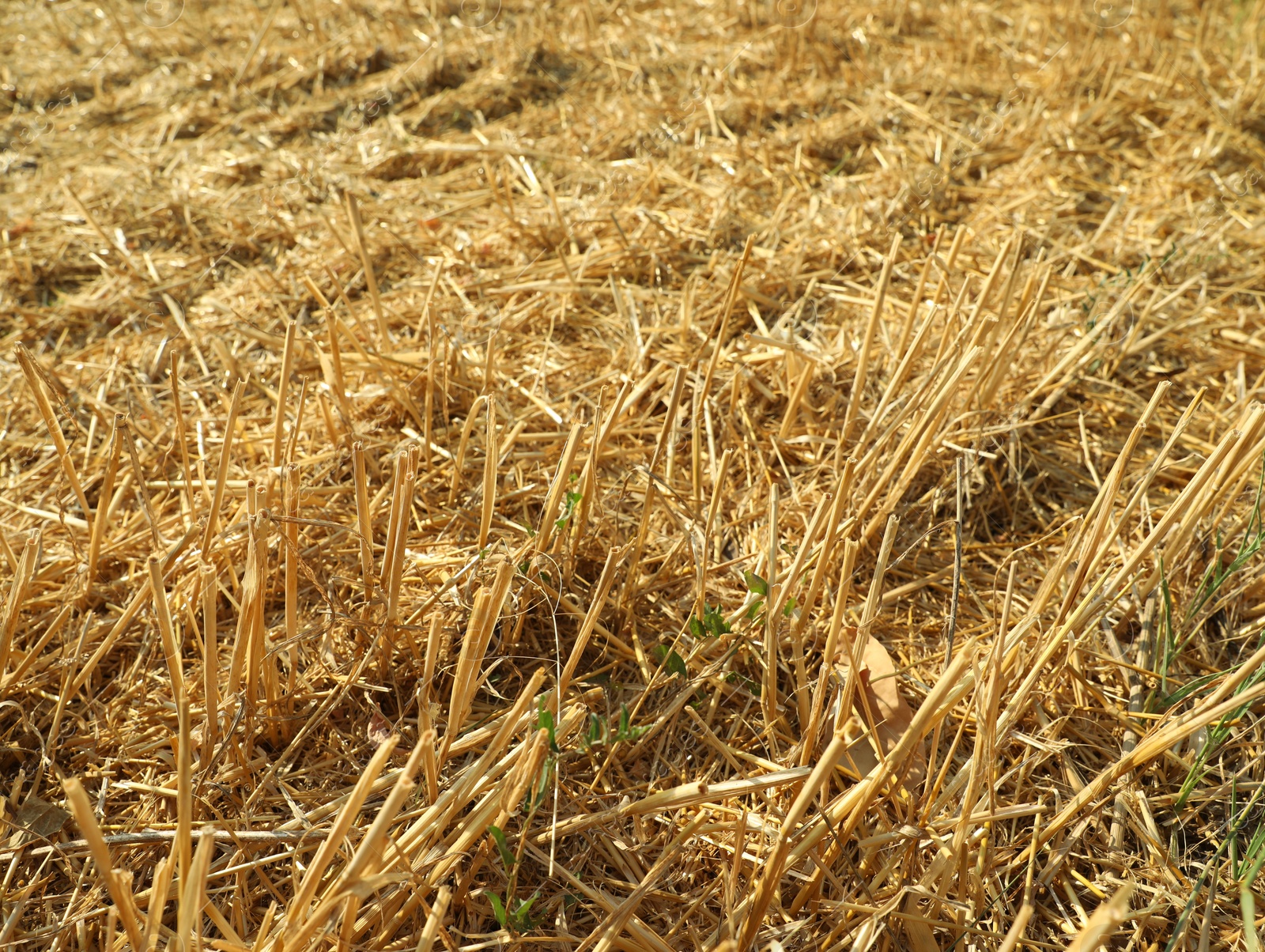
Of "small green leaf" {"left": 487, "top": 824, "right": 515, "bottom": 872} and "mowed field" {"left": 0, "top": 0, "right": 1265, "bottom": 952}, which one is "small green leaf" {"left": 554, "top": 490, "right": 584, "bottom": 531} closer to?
"mowed field" {"left": 0, "top": 0, "right": 1265, "bottom": 952}

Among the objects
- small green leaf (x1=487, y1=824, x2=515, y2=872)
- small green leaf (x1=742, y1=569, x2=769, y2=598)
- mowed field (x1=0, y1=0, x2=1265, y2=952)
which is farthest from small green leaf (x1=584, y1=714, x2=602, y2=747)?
small green leaf (x1=742, y1=569, x2=769, y2=598)

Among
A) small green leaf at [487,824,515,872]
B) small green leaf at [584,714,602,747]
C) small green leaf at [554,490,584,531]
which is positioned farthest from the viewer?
small green leaf at [554,490,584,531]

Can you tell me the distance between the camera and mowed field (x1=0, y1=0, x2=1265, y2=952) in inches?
40.8

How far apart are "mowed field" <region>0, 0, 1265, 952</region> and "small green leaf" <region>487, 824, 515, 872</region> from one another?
3 centimetres

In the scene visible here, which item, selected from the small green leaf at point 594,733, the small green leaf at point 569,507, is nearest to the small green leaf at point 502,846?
the small green leaf at point 594,733

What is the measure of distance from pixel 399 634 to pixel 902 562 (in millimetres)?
849

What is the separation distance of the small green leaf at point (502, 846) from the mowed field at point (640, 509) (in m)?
0.03

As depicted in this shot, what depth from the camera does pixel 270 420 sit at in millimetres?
1812

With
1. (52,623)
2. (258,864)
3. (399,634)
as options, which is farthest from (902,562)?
(52,623)

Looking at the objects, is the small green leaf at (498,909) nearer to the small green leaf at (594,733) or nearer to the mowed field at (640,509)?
the mowed field at (640,509)

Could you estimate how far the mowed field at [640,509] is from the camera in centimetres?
104

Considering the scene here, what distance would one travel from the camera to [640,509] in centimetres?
159

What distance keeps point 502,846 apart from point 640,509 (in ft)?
2.39

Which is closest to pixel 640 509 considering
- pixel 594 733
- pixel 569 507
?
→ pixel 569 507
